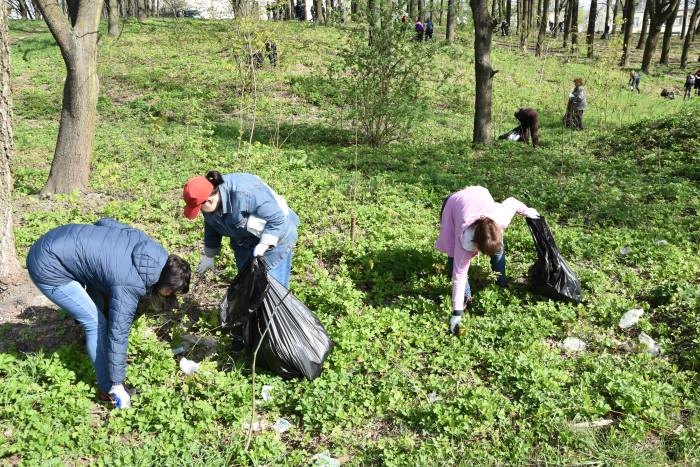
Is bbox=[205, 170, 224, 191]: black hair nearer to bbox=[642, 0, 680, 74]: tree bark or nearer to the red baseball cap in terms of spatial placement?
the red baseball cap

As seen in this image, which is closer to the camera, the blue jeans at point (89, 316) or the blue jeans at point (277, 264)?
the blue jeans at point (89, 316)

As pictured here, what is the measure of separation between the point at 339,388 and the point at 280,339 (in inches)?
20.4

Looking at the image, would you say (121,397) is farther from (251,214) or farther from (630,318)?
(630,318)

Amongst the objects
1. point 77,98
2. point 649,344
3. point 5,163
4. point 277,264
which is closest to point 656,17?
point 649,344

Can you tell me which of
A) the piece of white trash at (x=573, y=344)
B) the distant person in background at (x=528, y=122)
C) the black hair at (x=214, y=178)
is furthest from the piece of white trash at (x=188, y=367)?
the distant person in background at (x=528, y=122)

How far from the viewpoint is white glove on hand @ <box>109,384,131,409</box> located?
299 cm

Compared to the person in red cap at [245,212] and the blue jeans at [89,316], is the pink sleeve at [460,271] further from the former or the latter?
the blue jeans at [89,316]

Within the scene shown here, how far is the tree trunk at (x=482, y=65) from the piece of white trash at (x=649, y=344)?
18.6ft

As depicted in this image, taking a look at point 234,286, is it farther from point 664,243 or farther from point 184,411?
point 664,243

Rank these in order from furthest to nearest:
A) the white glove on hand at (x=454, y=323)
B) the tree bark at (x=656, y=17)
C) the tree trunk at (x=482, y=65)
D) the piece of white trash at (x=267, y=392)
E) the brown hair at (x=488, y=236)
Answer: the tree bark at (x=656, y=17) < the tree trunk at (x=482, y=65) < the white glove on hand at (x=454, y=323) < the brown hair at (x=488, y=236) < the piece of white trash at (x=267, y=392)

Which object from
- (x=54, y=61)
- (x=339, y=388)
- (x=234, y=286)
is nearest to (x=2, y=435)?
(x=234, y=286)

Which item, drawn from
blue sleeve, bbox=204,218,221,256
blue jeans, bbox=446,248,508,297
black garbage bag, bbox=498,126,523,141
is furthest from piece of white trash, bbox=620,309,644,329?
black garbage bag, bbox=498,126,523,141

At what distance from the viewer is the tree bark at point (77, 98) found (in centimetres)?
586

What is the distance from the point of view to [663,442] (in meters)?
2.70
